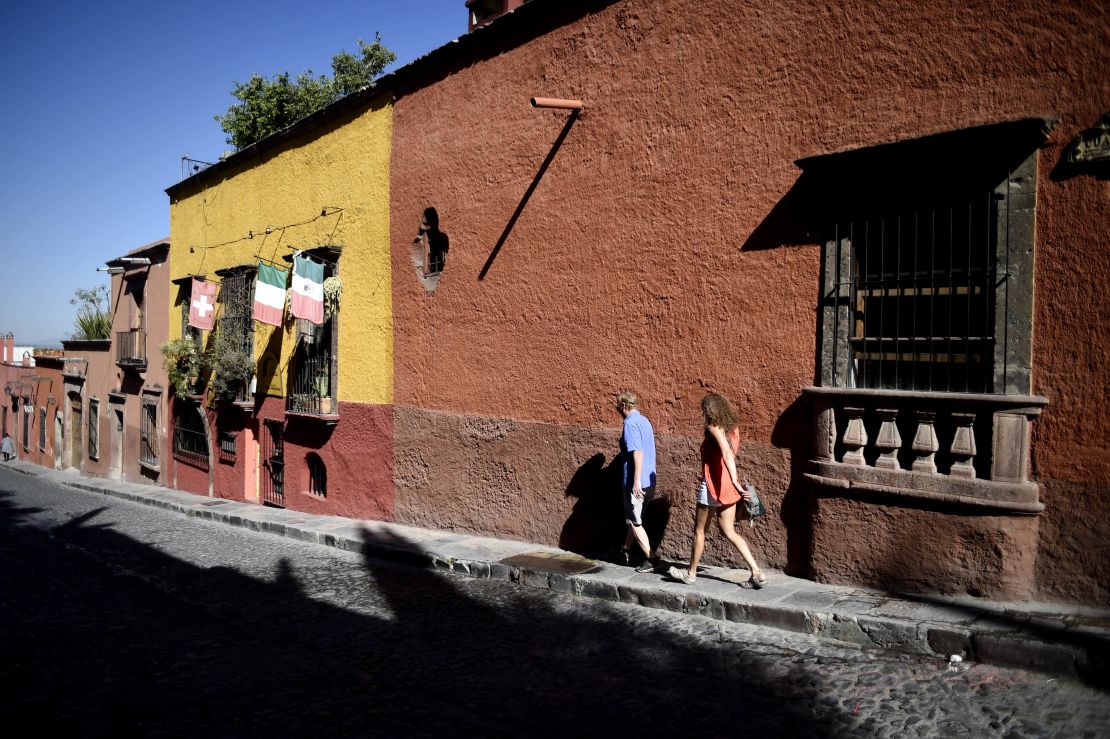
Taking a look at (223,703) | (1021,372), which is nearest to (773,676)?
(1021,372)

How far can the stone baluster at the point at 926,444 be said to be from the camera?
222 inches

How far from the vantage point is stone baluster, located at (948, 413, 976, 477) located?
5.46 meters

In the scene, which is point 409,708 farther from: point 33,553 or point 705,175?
point 33,553

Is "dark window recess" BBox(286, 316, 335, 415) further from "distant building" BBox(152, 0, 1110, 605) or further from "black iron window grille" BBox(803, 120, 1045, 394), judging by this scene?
"black iron window grille" BBox(803, 120, 1045, 394)

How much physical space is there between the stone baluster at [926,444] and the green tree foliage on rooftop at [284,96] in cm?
2300

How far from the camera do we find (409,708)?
15.2 ft

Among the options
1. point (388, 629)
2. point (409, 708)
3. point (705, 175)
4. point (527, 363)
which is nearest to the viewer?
point (409, 708)

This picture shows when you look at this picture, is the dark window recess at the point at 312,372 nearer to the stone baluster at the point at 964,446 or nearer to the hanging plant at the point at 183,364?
the hanging plant at the point at 183,364

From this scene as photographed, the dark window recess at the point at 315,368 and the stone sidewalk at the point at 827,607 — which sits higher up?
the dark window recess at the point at 315,368

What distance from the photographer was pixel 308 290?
11.7 metres

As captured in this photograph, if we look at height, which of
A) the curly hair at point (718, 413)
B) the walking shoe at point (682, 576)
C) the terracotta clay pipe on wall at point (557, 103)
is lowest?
the walking shoe at point (682, 576)

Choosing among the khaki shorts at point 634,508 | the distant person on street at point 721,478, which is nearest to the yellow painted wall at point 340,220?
the khaki shorts at point 634,508

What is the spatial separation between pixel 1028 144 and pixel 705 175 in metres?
2.60

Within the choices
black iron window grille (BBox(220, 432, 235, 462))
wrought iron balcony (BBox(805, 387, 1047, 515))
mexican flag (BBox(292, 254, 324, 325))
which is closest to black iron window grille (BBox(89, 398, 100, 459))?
black iron window grille (BBox(220, 432, 235, 462))
